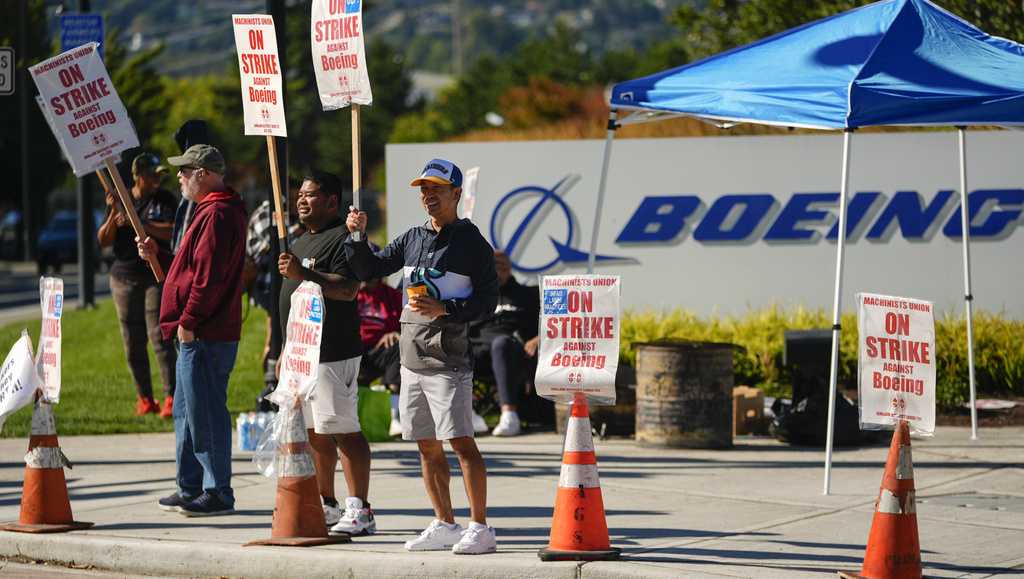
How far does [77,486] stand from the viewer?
397 inches

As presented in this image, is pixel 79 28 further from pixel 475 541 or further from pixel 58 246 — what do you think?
pixel 58 246

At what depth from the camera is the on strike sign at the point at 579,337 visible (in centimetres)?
747

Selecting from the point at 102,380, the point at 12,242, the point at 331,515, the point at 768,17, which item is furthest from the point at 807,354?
the point at 12,242

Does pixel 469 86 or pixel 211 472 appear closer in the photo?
pixel 211 472

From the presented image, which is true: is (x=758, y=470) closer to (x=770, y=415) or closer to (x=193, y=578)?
(x=770, y=415)

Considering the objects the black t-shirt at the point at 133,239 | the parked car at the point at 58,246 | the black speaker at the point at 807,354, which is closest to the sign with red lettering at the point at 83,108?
the black t-shirt at the point at 133,239

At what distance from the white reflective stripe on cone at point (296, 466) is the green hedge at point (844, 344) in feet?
17.5

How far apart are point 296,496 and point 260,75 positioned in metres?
2.51

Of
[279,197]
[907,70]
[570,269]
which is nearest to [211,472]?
[279,197]

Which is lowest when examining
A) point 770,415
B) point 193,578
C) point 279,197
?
point 193,578

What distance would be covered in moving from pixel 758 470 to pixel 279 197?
3986 mm

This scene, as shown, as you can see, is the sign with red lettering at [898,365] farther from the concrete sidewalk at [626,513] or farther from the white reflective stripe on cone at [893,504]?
the concrete sidewalk at [626,513]

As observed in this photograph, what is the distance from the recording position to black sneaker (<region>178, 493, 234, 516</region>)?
29.1 feet

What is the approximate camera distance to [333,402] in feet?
26.9
